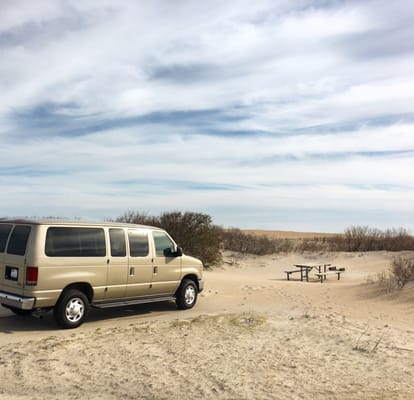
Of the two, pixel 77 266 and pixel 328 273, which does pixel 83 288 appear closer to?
pixel 77 266

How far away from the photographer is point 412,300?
12148 millimetres

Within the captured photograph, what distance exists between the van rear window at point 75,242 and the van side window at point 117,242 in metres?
0.22

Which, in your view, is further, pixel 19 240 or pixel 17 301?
pixel 19 240

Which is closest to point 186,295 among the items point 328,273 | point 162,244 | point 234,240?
point 162,244

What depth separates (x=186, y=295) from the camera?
12.1m

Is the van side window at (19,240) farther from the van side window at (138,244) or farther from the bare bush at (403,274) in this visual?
the bare bush at (403,274)

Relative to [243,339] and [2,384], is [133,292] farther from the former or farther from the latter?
[2,384]

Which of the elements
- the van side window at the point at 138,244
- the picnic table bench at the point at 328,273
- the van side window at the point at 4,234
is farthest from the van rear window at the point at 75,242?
the picnic table bench at the point at 328,273

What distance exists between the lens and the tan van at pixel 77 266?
9.02 metres

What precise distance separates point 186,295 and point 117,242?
8.28 feet

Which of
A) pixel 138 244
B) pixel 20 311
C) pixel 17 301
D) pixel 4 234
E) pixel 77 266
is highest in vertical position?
pixel 4 234

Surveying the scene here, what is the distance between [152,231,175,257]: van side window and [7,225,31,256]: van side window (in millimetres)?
3018

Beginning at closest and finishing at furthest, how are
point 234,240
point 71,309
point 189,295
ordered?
point 71,309 → point 189,295 → point 234,240

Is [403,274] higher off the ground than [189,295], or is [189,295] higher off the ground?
[403,274]
